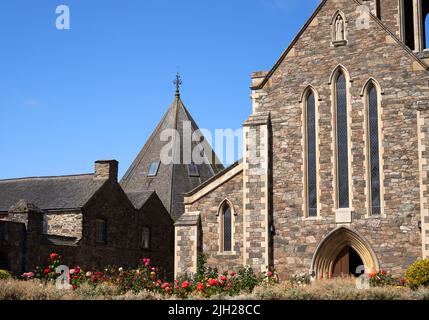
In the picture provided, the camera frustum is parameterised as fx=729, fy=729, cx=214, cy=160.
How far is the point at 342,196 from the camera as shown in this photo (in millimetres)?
27328

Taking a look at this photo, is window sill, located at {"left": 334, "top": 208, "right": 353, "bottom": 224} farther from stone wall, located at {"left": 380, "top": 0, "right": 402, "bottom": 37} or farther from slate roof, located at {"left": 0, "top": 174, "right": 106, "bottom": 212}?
slate roof, located at {"left": 0, "top": 174, "right": 106, "bottom": 212}

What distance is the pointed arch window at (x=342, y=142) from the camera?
27.3 metres

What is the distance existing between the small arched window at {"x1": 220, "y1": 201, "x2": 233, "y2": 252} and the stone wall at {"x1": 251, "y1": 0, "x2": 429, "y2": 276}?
213 centimetres

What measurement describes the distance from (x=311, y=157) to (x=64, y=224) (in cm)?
1209

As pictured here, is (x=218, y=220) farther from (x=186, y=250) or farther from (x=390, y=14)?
(x=390, y=14)

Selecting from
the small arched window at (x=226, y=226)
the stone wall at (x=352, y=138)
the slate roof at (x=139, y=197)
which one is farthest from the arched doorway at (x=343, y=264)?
the slate roof at (x=139, y=197)

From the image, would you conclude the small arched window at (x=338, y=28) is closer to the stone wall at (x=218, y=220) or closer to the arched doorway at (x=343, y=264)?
the stone wall at (x=218, y=220)

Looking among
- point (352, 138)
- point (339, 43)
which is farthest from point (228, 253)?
point (339, 43)

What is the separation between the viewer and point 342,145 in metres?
27.6

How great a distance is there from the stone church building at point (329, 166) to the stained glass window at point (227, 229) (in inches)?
1.6

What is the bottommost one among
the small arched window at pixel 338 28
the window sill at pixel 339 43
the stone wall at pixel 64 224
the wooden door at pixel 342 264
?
the wooden door at pixel 342 264

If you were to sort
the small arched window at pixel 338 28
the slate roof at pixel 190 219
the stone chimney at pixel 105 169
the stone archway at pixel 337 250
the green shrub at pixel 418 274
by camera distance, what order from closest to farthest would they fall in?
1. the green shrub at pixel 418 274
2. the stone archway at pixel 337 250
3. the small arched window at pixel 338 28
4. the slate roof at pixel 190 219
5. the stone chimney at pixel 105 169
